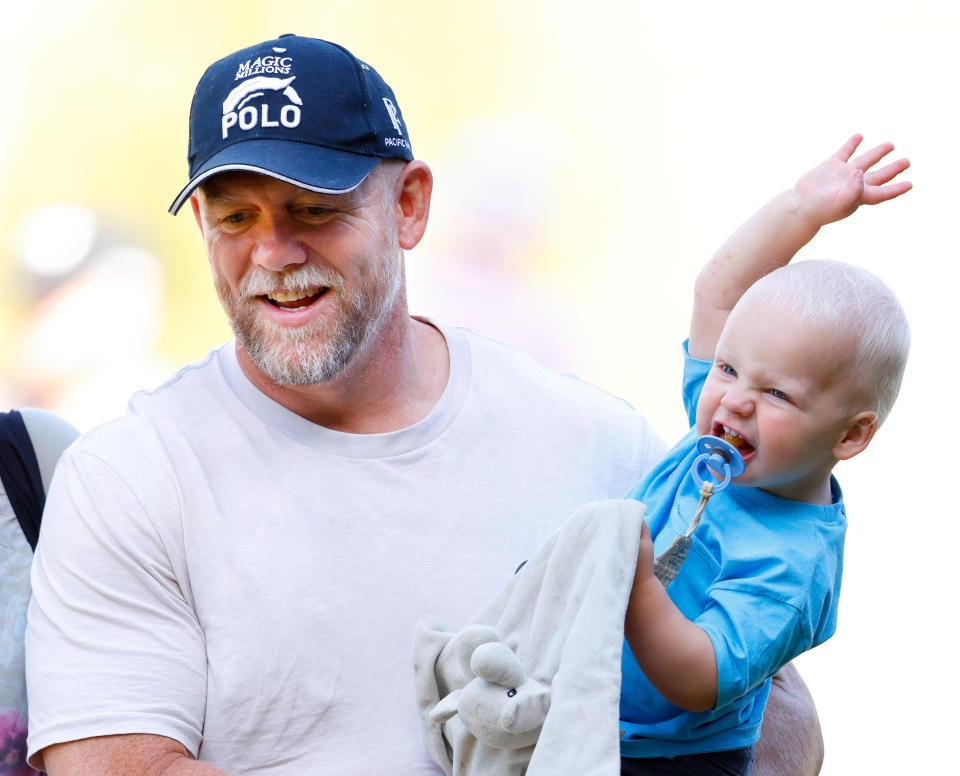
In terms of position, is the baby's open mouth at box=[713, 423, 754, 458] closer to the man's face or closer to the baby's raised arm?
the baby's raised arm

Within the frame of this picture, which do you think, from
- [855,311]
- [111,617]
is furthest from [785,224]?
[111,617]

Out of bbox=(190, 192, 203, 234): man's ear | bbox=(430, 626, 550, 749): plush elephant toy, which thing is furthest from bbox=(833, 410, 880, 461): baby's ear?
bbox=(190, 192, 203, 234): man's ear

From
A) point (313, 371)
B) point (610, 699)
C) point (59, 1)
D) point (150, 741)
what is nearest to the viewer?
point (610, 699)

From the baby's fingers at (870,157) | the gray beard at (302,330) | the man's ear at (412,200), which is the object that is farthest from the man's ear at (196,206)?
the baby's fingers at (870,157)

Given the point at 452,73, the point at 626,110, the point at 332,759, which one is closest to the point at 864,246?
the point at 626,110

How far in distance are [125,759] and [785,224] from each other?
1.08m

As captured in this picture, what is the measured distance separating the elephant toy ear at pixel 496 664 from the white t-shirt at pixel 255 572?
0.37 metres

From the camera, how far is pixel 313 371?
1.67 metres

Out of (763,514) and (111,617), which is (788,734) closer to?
(763,514)

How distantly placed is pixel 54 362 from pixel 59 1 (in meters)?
1.55

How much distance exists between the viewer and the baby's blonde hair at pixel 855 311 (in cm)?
133

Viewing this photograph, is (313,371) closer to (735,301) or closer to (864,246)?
(735,301)

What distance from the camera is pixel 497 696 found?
126 centimetres

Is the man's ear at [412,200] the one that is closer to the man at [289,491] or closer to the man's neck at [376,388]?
the man at [289,491]
